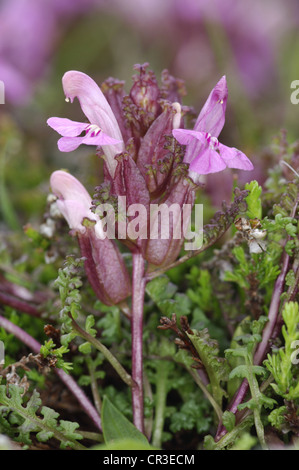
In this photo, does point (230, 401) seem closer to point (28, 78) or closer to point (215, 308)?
point (215, 308)

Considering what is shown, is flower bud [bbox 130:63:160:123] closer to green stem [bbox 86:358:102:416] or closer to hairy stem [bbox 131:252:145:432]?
hairy stem [bbox 131:252:145:432]

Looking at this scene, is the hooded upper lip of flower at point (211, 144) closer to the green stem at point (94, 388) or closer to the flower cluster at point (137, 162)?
the flower cluster at point (137, 162)

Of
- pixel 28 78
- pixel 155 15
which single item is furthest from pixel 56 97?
pixel 155 15

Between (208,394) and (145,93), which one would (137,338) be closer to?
(208,394)

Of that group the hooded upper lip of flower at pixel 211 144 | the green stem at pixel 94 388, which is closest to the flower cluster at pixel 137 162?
the hooded upper lip of flower at pixel 211 144

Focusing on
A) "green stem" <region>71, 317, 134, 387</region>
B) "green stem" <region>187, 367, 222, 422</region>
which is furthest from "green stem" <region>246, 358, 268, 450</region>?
"green stem" <region>71, 317, 134, 387</region>
